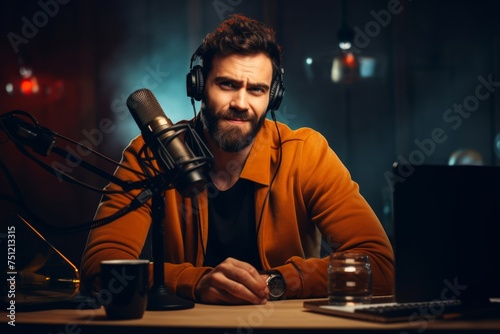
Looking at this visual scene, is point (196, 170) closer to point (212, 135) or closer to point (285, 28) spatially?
point (212, 135)

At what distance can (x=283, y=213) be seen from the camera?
2252 millimetres

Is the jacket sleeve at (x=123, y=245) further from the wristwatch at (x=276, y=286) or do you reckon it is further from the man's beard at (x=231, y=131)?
the man's beard at (x=231, y=131)

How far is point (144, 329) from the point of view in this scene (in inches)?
47.8

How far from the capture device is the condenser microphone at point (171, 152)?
1.40m

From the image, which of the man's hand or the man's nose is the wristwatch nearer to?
the man's hand

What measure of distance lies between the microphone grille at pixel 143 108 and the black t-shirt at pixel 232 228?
2.64 ft

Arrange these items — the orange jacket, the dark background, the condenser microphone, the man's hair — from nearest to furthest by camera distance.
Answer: the condenser microphone < the orange jacket < the man's hair < the dark background

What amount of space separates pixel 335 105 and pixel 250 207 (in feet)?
9.87

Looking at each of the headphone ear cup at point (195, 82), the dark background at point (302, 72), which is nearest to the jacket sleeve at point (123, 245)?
the headphone ear cup at point (195, 82)

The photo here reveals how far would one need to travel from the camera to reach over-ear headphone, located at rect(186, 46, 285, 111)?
223cm

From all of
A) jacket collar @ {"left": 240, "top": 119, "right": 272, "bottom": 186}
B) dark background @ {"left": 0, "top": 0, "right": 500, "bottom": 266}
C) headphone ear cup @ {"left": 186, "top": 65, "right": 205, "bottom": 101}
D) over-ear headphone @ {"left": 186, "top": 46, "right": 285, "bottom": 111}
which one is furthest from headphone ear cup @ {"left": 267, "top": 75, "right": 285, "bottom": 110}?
dark background @ {"left": 0, "top": 0, "right": 500, "bottom": 266}

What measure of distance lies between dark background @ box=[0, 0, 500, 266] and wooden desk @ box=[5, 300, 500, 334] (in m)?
3.68

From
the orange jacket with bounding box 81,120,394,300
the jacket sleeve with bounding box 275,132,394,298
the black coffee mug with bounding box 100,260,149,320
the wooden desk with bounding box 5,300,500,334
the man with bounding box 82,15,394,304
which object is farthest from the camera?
the man with bounding box 82,15,394,304

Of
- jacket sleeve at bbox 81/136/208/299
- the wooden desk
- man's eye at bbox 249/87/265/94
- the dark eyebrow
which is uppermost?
the dark eyebrow
